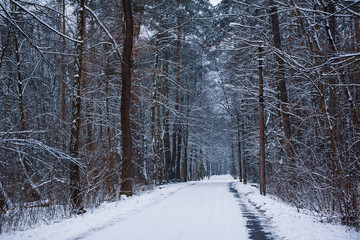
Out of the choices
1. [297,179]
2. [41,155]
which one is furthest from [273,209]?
[41,155]

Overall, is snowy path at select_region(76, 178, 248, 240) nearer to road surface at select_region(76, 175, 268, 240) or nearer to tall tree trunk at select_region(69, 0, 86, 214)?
road surface at select_region(76, 175, 268, 240)

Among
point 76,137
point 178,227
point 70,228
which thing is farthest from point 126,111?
point 178,227

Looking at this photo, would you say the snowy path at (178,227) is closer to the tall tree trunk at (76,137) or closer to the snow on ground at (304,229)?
the snow on ground at (304,229)

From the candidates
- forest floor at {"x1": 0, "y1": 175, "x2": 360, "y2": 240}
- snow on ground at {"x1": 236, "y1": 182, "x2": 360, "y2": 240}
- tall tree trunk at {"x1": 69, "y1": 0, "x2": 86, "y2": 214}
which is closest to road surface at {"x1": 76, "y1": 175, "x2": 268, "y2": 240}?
forest floor at {"x1": 0, "y1": 175, "x2": 360, "y2": 240}

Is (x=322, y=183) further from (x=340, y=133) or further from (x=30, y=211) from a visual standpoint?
(x=30, y=211)

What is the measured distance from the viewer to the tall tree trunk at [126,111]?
12.2 metres

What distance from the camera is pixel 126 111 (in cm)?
1273

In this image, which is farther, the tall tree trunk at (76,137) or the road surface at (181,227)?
the tall tree trunk at (76,137)

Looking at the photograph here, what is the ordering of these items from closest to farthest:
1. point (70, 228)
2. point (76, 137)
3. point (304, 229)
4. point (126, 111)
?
1. point (304, 229)
2. point (70, 228)
3. point (76, 137)
4. point (126, 111)

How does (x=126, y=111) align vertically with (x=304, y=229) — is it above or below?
above

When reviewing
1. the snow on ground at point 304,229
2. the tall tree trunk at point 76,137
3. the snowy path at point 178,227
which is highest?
the tall tree trunk at point 76,137

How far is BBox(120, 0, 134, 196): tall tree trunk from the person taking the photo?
1223 centimetres

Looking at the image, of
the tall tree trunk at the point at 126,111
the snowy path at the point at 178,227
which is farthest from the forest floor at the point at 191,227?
the tall tree trunk at the point at 126,111

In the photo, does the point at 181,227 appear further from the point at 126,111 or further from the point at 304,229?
the point at 126,111
